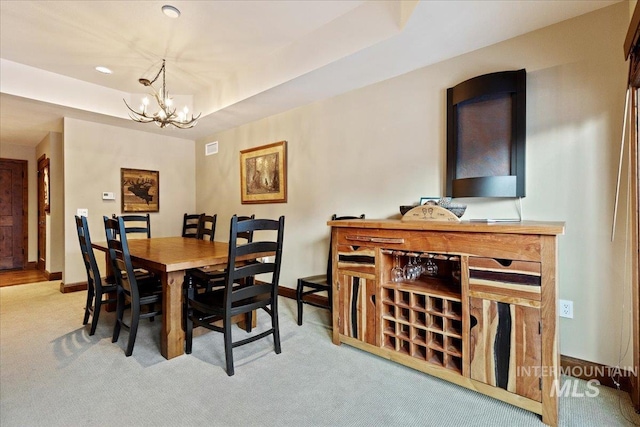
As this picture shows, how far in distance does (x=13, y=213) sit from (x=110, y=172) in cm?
315

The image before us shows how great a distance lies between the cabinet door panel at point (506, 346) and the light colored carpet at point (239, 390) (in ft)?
0.50

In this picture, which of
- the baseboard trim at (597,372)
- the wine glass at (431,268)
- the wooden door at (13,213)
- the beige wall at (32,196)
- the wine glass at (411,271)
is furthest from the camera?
the beige wall at (32,196)

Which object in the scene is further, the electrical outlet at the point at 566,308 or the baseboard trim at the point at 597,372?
the electrical outlet at the point at 566,308

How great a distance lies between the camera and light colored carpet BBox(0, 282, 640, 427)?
1618 millimetres

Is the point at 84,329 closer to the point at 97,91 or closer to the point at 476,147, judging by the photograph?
the point at 97,91

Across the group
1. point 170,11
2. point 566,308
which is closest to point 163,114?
point 170,11

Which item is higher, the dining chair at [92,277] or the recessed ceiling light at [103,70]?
the recessed ceiling light at [103,70]

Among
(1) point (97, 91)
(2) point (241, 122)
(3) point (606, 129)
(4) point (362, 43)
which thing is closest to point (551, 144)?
(3) point (606, 129)

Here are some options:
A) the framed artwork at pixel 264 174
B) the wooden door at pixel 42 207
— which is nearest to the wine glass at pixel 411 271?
the framed artwork at pixel 264 174

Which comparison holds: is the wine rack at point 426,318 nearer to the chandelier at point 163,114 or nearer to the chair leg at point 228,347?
the chair leg at point 228,347

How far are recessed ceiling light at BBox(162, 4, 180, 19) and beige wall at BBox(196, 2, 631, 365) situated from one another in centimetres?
162

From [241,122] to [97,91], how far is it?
1833mm

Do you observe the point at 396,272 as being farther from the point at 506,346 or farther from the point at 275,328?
the point at 275,328

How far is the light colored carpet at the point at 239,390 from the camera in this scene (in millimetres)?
1618
